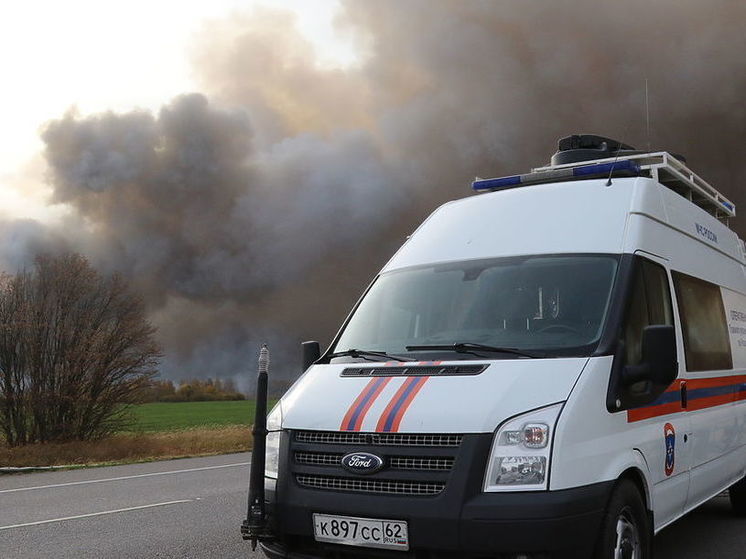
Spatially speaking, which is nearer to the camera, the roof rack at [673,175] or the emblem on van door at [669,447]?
the emblem on van door at [669,447]

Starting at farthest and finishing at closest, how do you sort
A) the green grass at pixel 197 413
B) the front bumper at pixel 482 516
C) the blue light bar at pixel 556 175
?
the green grass at pixel 197 413
the blue light bar at pixel 556 175
the front bumper at pixel 482 516

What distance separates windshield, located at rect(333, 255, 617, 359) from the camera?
14.3 feet

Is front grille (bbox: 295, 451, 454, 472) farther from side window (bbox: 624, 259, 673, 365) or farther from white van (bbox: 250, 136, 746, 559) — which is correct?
side window (bbox: 624, 259, 673, 365)

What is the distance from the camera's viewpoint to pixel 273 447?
173 inches

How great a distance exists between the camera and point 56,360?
22.4 meters

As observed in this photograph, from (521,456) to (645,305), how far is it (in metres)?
1.61

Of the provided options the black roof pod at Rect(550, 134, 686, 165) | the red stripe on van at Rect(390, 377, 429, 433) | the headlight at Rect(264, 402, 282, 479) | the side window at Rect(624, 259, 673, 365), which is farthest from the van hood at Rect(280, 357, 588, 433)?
the black roof pod at Rect(550, 134, 686, 165)

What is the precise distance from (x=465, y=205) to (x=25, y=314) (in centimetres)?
1981

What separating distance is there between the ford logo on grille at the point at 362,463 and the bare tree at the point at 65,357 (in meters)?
19.9

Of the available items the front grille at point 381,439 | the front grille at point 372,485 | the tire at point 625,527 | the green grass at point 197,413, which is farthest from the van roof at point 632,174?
the green grass at point 197,413

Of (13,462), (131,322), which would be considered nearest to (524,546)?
(13,462)

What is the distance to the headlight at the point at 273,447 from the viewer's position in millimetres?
4312

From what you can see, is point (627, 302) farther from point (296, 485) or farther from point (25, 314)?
point (25, 314)

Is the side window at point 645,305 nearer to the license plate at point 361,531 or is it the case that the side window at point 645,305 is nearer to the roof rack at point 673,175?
the roof rack at point 673,175
